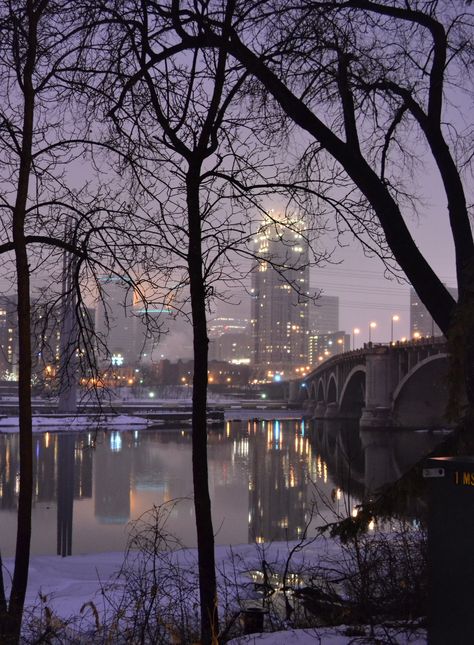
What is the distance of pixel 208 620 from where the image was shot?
21.2ft

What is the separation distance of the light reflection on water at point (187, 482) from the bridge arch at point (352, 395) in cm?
1954

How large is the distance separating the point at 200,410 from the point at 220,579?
5.91 metres

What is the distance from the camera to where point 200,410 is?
21.9ft

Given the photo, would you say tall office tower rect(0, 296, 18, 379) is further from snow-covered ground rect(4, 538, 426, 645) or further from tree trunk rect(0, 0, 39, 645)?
snow-covered ground rect(4, 538, 426, 645)

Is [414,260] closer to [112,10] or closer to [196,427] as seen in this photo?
[196,427]

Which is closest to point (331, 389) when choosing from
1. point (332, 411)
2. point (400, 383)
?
point (332, 411)

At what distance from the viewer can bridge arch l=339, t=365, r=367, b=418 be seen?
7923cm

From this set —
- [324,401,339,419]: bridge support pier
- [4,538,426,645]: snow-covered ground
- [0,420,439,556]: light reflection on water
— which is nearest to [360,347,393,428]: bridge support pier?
[0,420,439,556]: light reflection on water

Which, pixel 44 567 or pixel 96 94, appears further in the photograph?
pixel 44 567

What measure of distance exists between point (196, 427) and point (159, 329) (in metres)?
1.46

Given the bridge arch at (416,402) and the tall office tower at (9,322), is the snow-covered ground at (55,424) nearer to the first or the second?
the bridge arch at (416,402)

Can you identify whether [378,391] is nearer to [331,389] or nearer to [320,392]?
[331,389]

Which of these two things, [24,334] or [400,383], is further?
[400,383]

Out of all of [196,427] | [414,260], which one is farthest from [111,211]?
[414,260]
